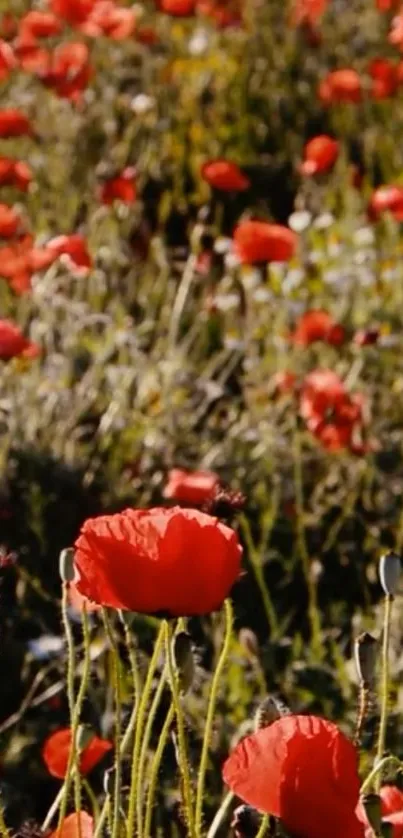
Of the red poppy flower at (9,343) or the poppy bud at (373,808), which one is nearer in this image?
the poppy bud at (373,808)

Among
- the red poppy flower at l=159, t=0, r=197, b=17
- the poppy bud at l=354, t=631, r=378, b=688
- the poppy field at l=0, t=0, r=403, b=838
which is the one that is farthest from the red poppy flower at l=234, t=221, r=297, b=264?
the poppy bud at l=354, t=631, r=378, b=688

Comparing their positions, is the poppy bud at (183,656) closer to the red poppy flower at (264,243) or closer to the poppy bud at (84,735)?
the poppy bud at (84,735)

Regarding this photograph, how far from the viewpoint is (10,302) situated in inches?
149

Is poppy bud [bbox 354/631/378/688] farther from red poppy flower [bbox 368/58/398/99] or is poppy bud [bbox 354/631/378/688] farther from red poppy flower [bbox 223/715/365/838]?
red poppy flower [bbox 368/58/398/99]

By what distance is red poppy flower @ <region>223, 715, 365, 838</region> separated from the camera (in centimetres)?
114

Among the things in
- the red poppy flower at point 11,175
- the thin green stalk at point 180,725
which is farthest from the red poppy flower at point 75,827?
the red poppy flower at point 11,175

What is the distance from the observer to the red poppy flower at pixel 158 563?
4.11 ft

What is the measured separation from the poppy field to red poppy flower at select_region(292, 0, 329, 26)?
18mm

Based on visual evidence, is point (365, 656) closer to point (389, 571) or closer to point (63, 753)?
point (389, 571)

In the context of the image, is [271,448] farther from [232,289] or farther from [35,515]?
[232,289]

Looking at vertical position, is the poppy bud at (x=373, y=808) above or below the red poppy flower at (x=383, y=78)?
below

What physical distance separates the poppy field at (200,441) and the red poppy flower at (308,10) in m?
0.02

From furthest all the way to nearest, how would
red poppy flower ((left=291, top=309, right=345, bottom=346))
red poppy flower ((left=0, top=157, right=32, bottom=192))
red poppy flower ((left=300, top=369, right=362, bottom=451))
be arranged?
red poppy flower ((left=0, top=157, right=32, bottom=192)) → red poppy flower ((left=291, top=309, right=345, bottom=346)) → red poppy flower ((left=300, top=369, right=362, bottom=451))

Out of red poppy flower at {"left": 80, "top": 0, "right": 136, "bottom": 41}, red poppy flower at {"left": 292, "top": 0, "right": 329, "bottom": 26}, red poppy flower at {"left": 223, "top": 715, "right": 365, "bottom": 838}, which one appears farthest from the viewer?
red poppy flower at {"left": 292, "top": 0, "right": 329, "bottom": 26}
